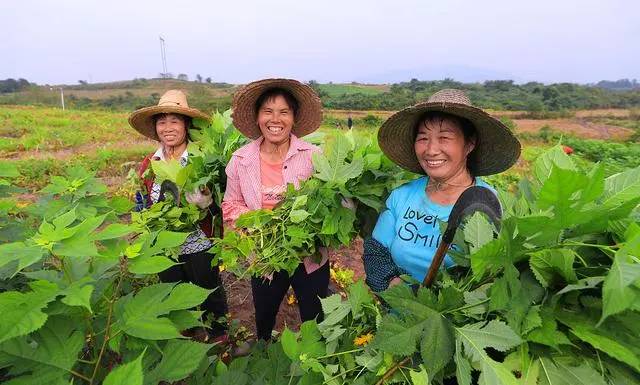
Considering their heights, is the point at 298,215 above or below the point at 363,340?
above

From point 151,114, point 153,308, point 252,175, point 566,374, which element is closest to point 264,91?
point 252,175

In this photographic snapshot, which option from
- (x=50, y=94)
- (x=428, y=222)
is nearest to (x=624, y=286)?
(x=428, y=222)

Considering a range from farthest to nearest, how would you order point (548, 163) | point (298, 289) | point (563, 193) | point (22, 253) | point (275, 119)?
1. point (298, 289)
2. point (275, 119)
3. point (548, 163)
4. point (22, 253)
5. point (563, 193)

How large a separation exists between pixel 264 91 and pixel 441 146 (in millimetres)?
1099

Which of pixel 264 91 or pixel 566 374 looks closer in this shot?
pixel 566 374

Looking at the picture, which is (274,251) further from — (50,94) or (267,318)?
(50,94)

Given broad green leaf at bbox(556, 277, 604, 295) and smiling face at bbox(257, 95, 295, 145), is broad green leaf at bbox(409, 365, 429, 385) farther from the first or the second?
smiling face at bbox(257, 95, 295, 145)

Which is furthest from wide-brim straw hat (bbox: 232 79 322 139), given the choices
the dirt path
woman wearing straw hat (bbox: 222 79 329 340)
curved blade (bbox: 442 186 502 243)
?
curved blade (bbox: 442 186 502 243)

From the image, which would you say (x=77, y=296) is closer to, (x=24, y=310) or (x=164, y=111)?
(x=24, y=310)

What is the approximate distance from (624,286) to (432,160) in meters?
1.00

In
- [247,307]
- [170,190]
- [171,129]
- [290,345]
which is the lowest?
[247,307]

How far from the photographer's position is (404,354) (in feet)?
2.91

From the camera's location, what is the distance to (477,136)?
160cm

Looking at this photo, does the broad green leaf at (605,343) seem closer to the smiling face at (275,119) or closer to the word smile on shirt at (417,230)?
the word smile on shirt at (417,230)
